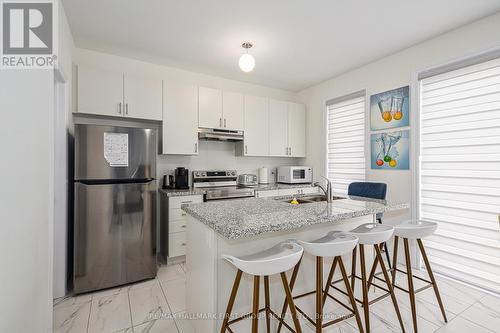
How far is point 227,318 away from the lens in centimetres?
131

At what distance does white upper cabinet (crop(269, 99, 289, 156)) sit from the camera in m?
3.86

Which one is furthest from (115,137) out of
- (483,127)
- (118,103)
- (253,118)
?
(483,127)

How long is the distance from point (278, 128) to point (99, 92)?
99.3 inches

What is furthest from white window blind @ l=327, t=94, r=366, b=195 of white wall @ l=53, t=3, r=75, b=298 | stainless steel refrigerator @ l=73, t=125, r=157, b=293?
white wall @ l=53, t=3, r=75, b=298

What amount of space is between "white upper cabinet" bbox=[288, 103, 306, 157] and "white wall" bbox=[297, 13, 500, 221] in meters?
0.09

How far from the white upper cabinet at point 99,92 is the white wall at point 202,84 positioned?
0.33m

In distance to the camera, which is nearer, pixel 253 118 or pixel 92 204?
pixel 92 204

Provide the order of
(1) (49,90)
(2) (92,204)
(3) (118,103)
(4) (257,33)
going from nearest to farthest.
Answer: (1) (49,90), (2) (92,204), (4) (257,33), (3) (118,103)

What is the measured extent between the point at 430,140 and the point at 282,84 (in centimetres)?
230

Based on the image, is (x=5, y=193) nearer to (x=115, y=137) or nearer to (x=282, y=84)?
(x=115, y=137)

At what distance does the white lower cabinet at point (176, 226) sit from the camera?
278 centimetres

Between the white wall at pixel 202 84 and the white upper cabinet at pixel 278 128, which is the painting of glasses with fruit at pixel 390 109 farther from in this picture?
the white wall at pixel 202 84

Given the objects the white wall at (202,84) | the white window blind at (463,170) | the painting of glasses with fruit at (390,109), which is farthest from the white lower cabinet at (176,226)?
the white window blind at (463,170)

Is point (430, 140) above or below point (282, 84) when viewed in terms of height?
below
